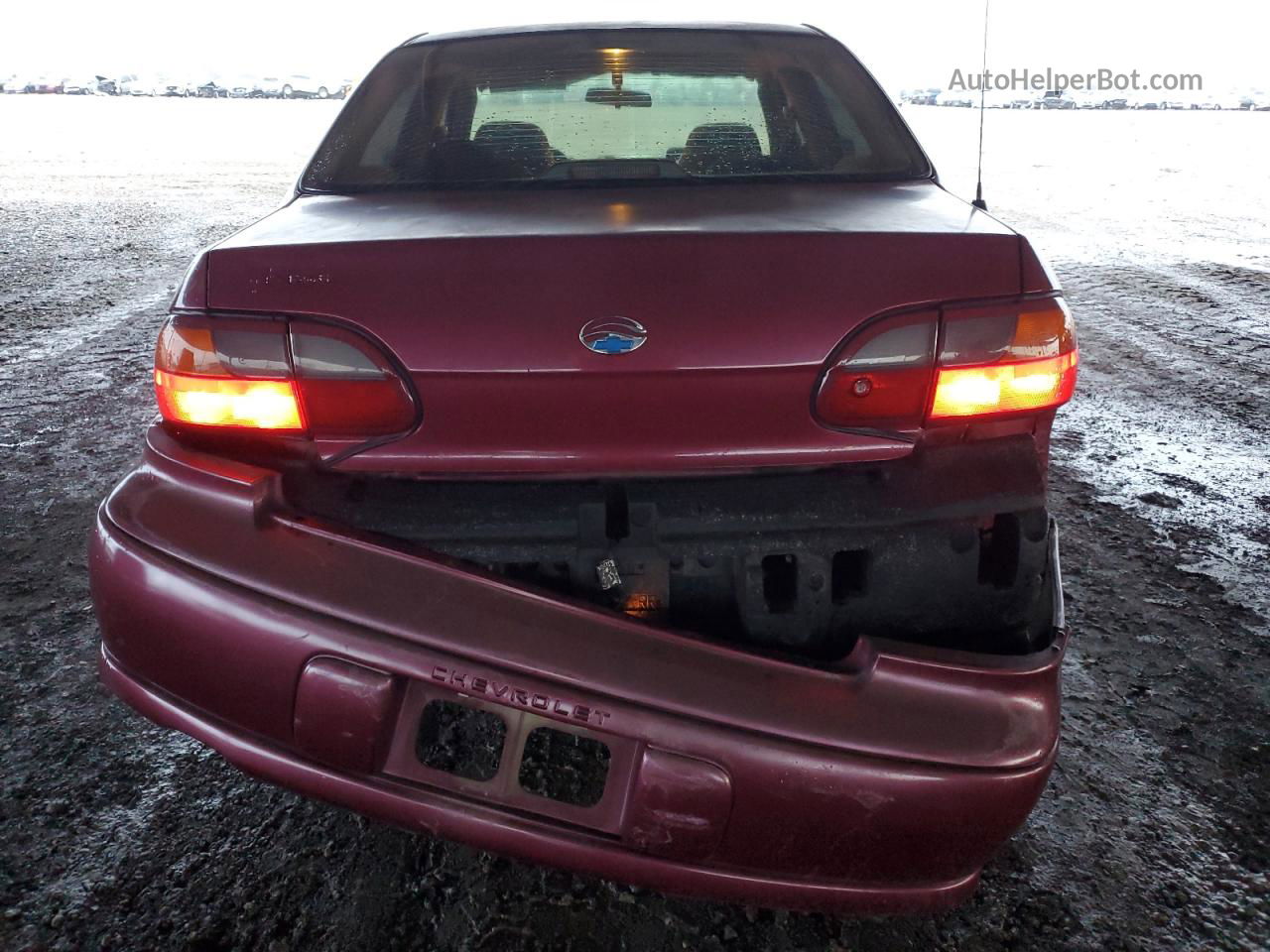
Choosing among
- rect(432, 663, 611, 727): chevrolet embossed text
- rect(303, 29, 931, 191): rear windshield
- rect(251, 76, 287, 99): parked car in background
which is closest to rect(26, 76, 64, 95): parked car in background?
rect(251, 76, 287, 99): parked car in background

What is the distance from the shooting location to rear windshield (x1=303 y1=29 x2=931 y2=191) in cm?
217

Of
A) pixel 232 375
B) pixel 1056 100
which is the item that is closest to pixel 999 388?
pixel 232 375

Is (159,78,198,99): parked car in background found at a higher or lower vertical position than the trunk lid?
higher

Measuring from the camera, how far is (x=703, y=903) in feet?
5.49

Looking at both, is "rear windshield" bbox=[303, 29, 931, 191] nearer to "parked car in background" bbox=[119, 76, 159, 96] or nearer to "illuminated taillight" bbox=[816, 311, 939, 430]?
"illuminated taillight" bbox=[816, 311, 939, 430]

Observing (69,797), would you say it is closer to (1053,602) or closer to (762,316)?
(762,316)

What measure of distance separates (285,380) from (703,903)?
112cm

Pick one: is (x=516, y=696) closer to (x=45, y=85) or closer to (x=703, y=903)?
(x=703, y=903)

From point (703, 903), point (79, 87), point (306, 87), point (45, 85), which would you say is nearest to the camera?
point (703, 903)

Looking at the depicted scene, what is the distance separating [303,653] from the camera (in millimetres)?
1350

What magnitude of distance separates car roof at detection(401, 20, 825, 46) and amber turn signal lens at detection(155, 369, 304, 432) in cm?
141

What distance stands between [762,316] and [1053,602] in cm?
64

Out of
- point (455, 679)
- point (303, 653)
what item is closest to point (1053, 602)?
point (455, 679)

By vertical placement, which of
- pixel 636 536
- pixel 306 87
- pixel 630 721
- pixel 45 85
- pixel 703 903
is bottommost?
pixel 703 903
